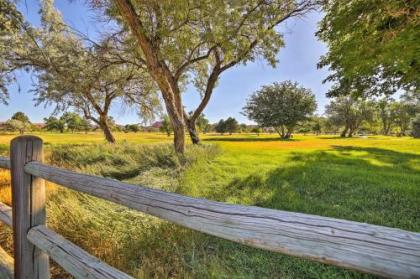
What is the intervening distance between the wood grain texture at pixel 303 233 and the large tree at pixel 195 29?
6967 millimetres

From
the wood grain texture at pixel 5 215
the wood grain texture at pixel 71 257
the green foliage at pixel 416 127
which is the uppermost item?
the green foliage at pixel 416 127

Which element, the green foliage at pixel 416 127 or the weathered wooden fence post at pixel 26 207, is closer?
the weathered wooden fence post at pixel 26 207

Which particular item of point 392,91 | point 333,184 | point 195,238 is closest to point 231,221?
point 195,238

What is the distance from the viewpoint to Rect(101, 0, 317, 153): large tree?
7.53m

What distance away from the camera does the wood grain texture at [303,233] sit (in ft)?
2.21

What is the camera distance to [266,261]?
2.79 meters

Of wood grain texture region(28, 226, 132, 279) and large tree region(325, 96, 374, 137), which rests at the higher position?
large tree region(325, 96, 374, 137)

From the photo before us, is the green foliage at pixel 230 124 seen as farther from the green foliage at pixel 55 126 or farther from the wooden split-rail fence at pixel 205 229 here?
the wooden split-rail fence at pixel 205 229

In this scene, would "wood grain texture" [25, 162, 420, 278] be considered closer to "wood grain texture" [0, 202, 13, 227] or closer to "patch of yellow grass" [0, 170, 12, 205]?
"wood grain texture" [0, 202, 13, 227]

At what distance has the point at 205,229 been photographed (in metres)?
1.04

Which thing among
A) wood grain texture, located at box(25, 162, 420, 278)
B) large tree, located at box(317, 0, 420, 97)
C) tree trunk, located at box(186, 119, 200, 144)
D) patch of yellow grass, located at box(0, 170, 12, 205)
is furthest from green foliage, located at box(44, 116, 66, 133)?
wood grain texture, located at box(25, 162, 420, 278)

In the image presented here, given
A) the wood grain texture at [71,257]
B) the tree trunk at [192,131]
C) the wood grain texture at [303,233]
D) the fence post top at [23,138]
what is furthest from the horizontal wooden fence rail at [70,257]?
the tree trunk at [192,131]

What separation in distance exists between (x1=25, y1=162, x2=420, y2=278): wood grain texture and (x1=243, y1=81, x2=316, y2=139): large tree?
104 feet

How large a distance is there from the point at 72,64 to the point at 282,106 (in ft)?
84.8
